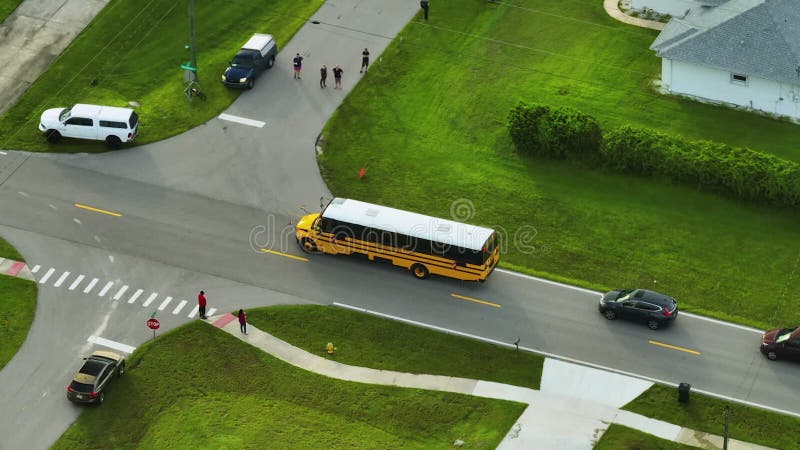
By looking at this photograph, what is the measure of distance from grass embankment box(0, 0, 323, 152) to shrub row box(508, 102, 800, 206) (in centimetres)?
1899

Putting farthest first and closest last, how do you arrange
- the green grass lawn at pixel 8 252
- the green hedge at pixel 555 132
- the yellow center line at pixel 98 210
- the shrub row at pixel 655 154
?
the green hedge at pixel 555 132, the shrub row at pixel 655 154, the yellow center line at pixel 98 210, the green grass lawn at pixel 8 252

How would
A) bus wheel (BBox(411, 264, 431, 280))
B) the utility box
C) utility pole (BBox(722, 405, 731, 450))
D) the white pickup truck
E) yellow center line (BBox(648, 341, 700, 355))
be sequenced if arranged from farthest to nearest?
1. the white pickup truck
2. bus wheel (BBox(411, 264, 431, 280))
3. yellow center line (BBox(648, 341, 700, 355))
4. the utility box
5. utility pole (BBox(722, 405, 731, 450))

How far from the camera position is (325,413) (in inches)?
1955

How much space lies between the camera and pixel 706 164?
61156 mm

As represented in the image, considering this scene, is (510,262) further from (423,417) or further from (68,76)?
(68,76)

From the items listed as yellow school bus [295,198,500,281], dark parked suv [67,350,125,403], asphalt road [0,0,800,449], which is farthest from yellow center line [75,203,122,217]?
dark parked suv [67,350,125,403]

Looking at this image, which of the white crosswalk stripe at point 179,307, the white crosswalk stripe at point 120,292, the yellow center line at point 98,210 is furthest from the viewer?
the yellow center line at point 98,210

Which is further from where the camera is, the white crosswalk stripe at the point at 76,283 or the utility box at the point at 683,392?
the white crosswalk stripe at the point at 76,283

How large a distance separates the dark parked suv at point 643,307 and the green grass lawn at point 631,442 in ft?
21.7

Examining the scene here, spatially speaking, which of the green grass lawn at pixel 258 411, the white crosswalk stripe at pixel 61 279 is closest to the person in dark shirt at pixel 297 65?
the white crosswalk stripe at pixel 61 279

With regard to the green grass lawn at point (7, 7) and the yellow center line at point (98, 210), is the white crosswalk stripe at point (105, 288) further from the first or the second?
the green grass lawn at point (7, 7)

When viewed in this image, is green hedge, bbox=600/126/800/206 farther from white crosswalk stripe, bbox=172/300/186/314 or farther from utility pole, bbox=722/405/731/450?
white crosswalk stripe, bbox=172/300/186/314

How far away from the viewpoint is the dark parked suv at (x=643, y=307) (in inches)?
2103

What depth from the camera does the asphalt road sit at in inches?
2048
